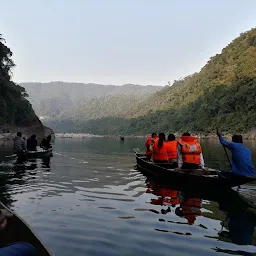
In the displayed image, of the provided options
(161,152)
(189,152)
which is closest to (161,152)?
(161,152)

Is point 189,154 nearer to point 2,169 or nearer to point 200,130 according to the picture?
point 2,169

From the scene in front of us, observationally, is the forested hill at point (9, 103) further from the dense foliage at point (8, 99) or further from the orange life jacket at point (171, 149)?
the orange life jacket at point (171, 149)

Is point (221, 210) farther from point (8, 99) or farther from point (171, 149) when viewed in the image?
point (8, 99)

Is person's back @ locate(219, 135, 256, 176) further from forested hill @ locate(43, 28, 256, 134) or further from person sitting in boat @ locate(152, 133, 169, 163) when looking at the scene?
forested hill @ locate(43, 28, 256, 134)

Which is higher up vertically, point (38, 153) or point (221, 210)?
point (38, 153)

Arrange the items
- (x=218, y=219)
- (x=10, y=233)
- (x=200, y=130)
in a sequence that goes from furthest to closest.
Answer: (x=200, y=130), (x=218, y=219), (x=10, y=233)

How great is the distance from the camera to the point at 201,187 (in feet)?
42.6

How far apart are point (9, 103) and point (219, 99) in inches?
2840

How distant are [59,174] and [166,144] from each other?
6.01 meters

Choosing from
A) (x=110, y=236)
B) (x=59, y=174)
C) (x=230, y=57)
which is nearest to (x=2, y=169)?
(x=59, y=174)

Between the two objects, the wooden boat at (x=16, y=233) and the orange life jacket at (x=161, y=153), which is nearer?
the wooden boat at (x=16, y=233)

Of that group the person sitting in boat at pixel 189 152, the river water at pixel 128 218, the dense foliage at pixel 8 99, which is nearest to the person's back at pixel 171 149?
the river water at pixel 128 218

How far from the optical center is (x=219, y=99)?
107 meters

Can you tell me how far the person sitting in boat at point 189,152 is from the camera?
44.4ft
